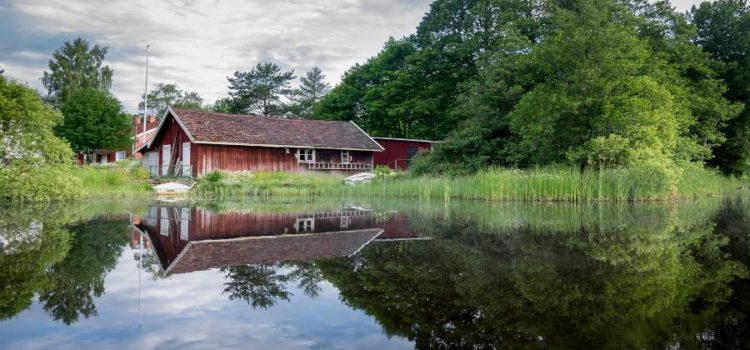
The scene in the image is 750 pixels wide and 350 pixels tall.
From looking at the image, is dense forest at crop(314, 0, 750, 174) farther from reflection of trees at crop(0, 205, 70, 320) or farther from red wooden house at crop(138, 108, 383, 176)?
reflection of trees at crop(0, 205, 70, 320)

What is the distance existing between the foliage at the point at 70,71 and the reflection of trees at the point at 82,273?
47.4 meters

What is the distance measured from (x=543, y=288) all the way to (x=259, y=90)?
5205 centimetres

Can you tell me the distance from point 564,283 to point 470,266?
95 cm

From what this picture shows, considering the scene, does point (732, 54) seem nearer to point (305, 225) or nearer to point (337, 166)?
point (337, 166)

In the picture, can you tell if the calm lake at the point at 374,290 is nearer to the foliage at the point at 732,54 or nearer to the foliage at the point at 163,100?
the foliage at the point at 732,54

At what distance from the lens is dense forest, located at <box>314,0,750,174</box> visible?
62.7 feet

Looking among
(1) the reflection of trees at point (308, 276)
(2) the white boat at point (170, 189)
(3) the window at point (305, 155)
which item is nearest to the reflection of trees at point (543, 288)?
(1) the reflection of trees at point (308, 276)

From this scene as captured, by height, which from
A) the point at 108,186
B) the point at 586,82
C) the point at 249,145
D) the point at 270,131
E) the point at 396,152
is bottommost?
the point at 108,186

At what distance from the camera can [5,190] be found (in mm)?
14477

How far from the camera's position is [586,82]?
19.3 metres

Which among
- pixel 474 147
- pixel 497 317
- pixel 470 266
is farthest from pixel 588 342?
pixel 474 147

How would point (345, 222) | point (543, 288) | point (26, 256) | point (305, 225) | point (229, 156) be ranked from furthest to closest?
point (229, 156), point (345, 222), point (305, 225), point (26, 256), point (543, 288)

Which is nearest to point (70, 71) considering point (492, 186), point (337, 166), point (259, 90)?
point (259, 90)

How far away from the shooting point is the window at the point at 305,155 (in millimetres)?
31953
